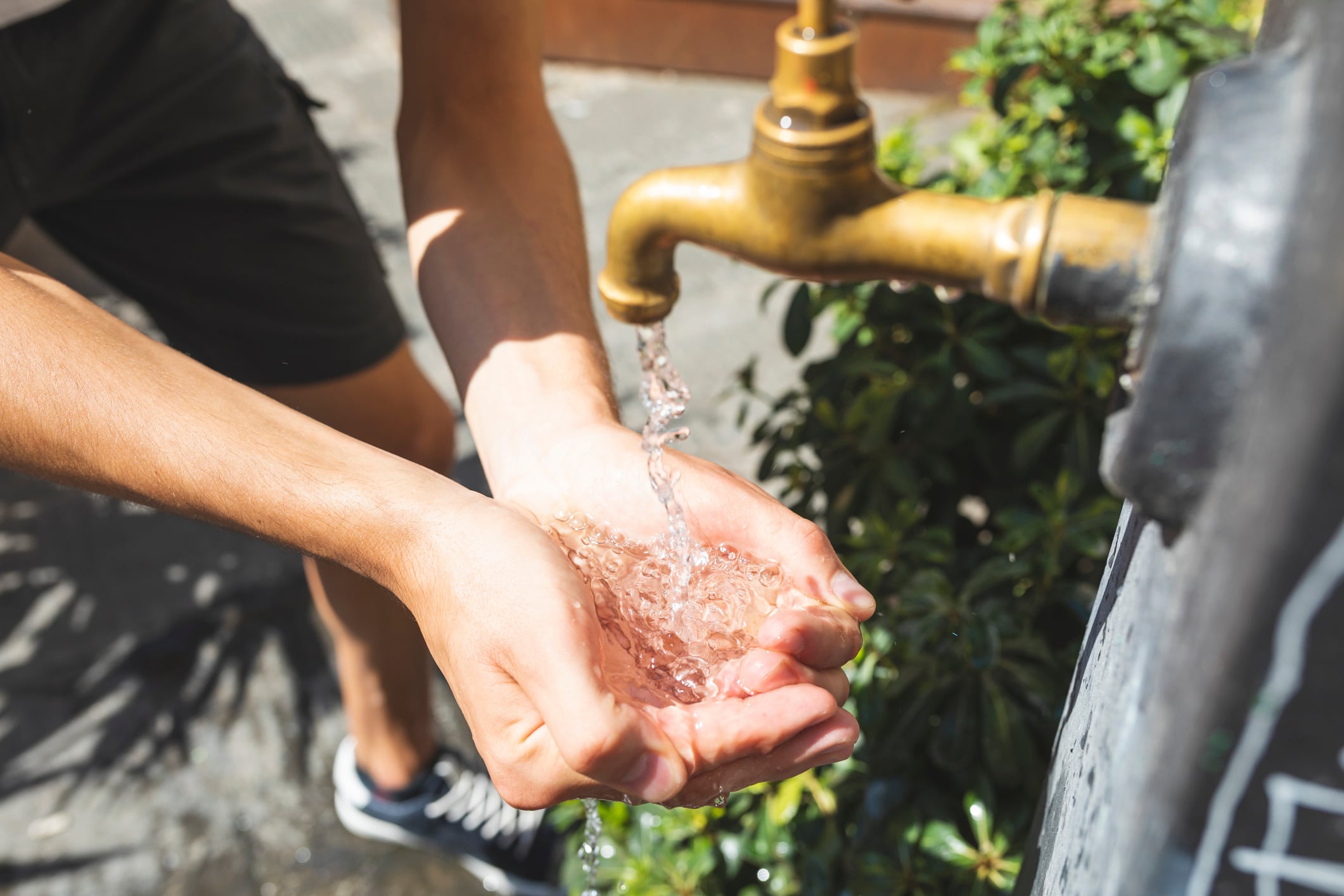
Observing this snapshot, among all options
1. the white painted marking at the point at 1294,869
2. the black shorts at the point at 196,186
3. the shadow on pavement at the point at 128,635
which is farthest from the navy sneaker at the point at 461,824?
the white painted marking at the point at 1294,869

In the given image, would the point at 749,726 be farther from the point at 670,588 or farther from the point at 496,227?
the point at 496,227

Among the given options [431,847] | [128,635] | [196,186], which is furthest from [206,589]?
[196,186]

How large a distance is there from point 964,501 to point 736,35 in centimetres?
348

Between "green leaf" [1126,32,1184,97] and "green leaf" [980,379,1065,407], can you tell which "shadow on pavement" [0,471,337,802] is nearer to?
"green leaf" [980,379,1065,407]

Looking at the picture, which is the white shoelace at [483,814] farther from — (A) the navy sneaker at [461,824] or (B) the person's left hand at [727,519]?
(B) the person's left hand at [727,519]

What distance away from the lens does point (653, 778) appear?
1115mm

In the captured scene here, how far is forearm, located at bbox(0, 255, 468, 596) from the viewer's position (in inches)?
48.2

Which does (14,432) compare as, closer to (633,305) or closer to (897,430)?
(633,305)

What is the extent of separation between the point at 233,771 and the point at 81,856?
0.37m

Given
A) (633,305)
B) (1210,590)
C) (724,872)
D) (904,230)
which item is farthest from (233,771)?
(1210,590)

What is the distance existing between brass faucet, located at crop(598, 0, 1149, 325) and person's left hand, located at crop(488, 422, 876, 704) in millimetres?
495

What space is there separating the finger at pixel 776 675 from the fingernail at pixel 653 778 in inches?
7.3

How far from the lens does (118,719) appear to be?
280 cm

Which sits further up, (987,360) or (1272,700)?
(1272,700)
